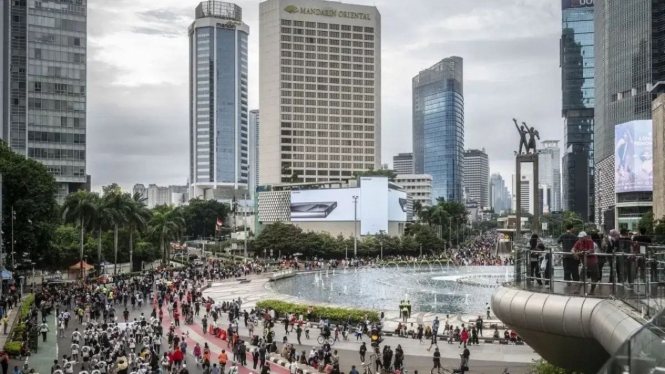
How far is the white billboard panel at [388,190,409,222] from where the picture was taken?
5064 inches

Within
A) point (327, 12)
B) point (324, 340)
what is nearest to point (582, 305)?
point (324, 340)

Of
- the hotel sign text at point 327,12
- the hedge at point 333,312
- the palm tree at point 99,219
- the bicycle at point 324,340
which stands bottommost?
the bicycle at point 324,340

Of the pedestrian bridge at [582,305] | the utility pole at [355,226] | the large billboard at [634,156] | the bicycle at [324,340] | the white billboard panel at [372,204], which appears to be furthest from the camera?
the white billboard panel at [372,204]

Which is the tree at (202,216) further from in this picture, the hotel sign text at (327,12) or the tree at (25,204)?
the tree at (25,204)

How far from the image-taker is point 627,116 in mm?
138875

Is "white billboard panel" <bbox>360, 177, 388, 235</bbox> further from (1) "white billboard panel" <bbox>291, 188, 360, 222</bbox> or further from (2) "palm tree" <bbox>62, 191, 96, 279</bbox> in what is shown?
(2) "palm tree" <bbox>62, 191, 96, 279</bbox>

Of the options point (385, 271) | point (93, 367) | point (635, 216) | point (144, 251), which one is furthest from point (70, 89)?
point (635, 216)

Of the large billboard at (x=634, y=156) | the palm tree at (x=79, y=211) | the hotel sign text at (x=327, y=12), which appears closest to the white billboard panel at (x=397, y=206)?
the large billboard at (x=634, y=156)

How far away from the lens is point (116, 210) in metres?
74.6

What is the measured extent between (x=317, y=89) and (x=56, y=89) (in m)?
84.3

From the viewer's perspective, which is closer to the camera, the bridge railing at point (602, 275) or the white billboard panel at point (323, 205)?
the bridge railing at point (602, 275)

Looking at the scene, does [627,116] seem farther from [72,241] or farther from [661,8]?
[72,241]

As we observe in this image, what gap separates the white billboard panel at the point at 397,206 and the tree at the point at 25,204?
76920mm

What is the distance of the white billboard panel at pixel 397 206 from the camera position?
422ft
